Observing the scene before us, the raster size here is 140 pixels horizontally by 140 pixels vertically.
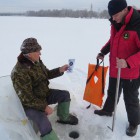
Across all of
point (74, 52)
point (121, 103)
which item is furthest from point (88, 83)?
point (74, 52)

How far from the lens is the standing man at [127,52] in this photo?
9.18ft

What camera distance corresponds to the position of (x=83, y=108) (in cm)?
390

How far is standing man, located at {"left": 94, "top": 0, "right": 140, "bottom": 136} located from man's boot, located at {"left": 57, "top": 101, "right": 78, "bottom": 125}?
0.71 metres

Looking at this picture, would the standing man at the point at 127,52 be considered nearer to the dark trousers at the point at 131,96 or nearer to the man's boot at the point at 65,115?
the dark trousers at the point at 131,96

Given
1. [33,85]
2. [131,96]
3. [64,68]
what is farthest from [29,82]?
[131,96]

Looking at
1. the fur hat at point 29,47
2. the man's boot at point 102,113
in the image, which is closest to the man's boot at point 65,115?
the man's boot at point 102,113

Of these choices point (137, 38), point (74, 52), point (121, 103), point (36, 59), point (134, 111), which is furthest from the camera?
point (74, 52)

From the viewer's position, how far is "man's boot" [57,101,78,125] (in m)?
3.29

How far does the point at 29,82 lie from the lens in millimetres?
2881

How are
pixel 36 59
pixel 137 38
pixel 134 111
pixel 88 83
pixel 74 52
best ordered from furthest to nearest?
1. pixel 74 52
2. pixel 88 83
3. pixel 134 111
4. pixel 36 59
5. pixel 137 38

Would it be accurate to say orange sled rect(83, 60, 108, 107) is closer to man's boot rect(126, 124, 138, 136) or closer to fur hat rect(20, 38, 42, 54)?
man's boot rect(126, 124, 138, 136)

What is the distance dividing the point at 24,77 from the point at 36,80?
23 cm

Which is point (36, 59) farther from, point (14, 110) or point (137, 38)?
point (137, 38)

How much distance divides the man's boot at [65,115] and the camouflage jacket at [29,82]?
318 mm
